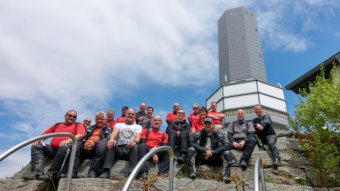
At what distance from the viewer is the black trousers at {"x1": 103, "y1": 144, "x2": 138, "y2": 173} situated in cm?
464

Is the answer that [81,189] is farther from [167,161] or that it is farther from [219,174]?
[219,174]

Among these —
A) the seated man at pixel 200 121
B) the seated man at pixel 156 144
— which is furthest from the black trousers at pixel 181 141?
the seated man at pixel 200 121

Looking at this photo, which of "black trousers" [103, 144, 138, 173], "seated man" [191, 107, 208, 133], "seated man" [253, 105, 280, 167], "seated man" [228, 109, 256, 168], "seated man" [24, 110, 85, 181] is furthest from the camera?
"seated man" [191, 107, 208, 133]

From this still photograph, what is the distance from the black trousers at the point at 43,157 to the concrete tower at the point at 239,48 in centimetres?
6671

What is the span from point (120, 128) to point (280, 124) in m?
27.3

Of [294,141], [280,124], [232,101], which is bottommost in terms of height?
[294,141]

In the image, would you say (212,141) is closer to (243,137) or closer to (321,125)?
(243,137)

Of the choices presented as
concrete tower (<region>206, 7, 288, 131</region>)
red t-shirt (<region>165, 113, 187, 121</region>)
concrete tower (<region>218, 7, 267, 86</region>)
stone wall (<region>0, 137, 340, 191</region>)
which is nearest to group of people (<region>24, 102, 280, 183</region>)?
stone wall (<region>0, 137, 340, 191</region>)

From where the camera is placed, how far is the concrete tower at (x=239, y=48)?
7312 centimetres

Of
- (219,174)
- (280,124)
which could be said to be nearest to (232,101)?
(280,124)

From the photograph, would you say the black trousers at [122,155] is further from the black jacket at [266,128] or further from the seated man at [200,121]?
the black jacket at [266,128]

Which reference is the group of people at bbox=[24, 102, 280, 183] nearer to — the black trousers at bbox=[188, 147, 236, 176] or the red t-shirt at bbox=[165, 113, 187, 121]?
the black trousers at bbox=[188, 147, 236, 176]

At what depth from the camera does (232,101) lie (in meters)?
29.2

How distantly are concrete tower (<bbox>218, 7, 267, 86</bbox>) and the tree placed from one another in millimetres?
63426
